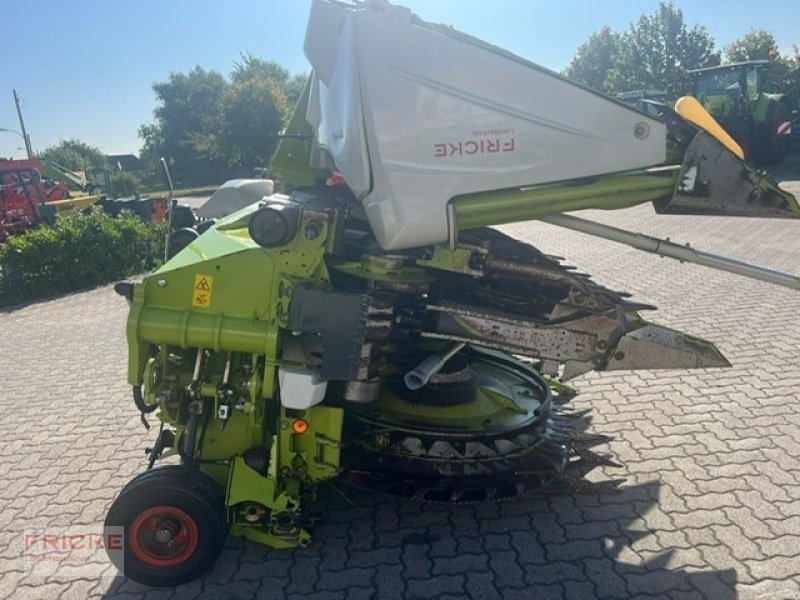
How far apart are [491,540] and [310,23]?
2.52m

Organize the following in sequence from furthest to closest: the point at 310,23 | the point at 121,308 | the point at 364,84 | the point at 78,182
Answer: the point at 78,182 < the point at 121,308 < the point at 310,23 < the point at 364,84

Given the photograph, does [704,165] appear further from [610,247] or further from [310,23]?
[610,247]

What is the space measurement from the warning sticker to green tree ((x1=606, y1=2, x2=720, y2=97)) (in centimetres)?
3482

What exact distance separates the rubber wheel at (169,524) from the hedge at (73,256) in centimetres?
745

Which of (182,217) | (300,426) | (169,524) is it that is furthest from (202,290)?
(182,217)

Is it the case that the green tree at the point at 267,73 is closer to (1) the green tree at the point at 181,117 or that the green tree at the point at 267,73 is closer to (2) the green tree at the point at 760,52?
(1) the green tree at the point at 181,117

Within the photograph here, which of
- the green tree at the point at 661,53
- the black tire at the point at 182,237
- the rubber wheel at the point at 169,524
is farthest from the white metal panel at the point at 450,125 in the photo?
the green tree at the point at 661,53

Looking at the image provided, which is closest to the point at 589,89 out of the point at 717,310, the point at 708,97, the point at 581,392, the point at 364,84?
the point at 364,84

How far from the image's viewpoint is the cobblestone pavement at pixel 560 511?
2836 millimetres

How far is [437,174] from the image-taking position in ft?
8.50

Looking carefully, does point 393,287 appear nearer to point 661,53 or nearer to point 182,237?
point 182,237

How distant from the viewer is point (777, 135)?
52.6 ft

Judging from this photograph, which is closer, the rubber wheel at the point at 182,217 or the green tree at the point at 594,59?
the rubber wheel at the point at 182,217

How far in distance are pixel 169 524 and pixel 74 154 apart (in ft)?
168
